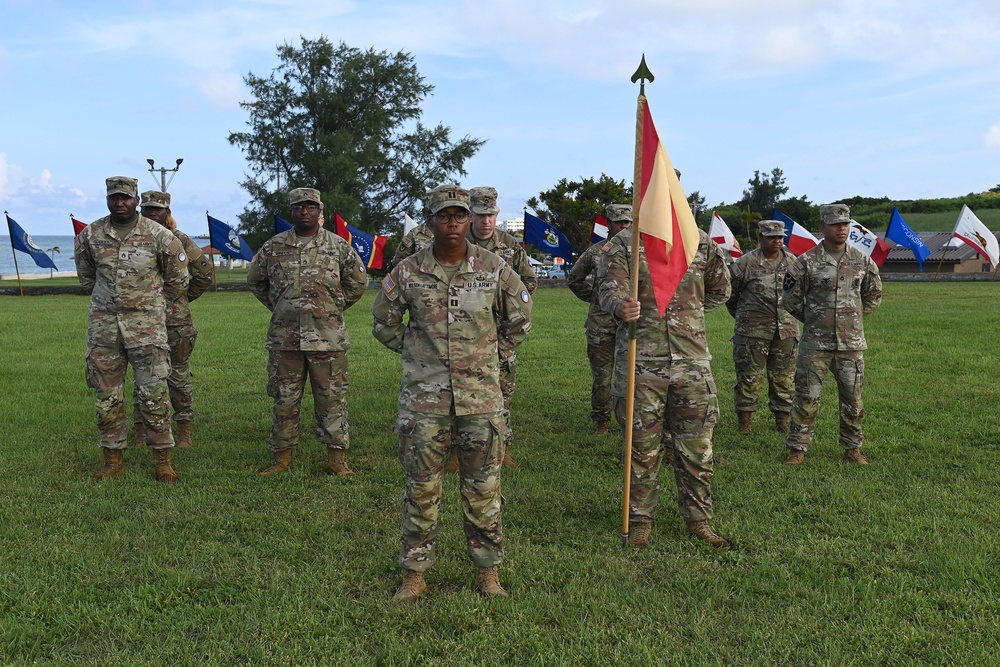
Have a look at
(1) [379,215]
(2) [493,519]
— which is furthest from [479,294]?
(1) [379,215]

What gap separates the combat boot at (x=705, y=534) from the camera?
4.93 metres

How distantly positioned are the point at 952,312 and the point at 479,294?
18.8m

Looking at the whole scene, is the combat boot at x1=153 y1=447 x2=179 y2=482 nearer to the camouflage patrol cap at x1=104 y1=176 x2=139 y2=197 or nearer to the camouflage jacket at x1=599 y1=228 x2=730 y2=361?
the camouflage patrol cap at x1=104 y1=176 x2=139 y2=197

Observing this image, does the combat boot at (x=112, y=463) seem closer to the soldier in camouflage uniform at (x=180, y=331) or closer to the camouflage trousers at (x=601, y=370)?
the soldier in camouflage uniform at (x=180, y=331)

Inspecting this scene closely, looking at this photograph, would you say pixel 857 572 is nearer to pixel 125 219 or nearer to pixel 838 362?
pixel 838 362

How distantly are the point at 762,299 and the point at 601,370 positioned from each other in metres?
1.88

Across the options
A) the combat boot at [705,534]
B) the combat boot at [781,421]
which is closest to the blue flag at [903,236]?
the combat boot at [781,421]

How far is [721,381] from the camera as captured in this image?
1077cm

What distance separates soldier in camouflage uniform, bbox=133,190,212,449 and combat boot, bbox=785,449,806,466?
5.53 meters

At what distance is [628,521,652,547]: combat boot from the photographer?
4969mm

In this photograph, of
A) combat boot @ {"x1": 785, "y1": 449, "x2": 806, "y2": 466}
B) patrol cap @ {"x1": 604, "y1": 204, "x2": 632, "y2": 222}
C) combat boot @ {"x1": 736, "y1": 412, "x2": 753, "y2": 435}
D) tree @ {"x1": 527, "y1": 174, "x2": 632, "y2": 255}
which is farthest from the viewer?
tree @ {"x1": 527, "y1": 174, "x2": 632, "y2": 255}

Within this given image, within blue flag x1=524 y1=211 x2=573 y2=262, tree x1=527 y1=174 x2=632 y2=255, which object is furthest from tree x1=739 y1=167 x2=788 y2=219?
blue flag x1=524 y1=211 x2=573 y2=262

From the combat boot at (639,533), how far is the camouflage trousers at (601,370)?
3074mm

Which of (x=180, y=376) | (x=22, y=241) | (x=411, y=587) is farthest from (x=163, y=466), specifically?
(x=22, y=241)
